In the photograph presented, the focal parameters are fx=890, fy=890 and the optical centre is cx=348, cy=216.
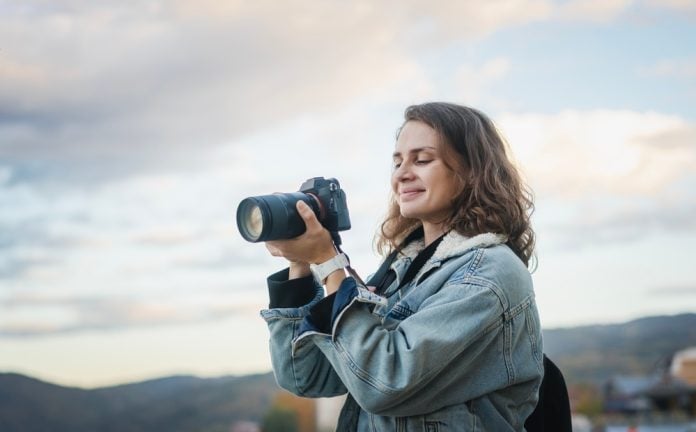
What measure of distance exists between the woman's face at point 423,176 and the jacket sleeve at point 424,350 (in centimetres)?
31

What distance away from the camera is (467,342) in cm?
217

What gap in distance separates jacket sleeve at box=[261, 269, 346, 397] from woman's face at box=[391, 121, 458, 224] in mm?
378

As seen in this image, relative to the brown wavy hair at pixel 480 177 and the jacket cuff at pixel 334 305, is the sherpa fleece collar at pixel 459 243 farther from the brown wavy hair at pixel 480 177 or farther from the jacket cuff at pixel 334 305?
the jacket cuff at pixel 334 305

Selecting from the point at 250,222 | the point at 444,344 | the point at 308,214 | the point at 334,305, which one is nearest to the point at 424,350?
the point at 444,344

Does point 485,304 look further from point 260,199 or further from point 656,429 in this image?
point 656,429

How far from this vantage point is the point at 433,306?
2223mm

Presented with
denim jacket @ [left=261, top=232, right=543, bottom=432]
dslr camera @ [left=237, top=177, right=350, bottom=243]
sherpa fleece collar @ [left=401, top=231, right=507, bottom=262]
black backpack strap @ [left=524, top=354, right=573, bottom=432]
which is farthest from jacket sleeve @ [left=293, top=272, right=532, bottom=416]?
black backpack strap @ [left=524, top=354, right=573, bottom=432]

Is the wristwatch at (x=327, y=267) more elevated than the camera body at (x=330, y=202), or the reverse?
the camera body at (x=330, y=202)

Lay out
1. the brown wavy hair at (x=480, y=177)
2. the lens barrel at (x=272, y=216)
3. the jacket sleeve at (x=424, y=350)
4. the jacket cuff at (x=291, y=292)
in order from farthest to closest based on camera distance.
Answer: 1. the jacket cuff at (x=291, y=292)
2. the brown wavy hair at (x=480, y=177)
3. the lens barrel at (x=272, y=216)
4. the jacket sleeve at (x=424, y=350)

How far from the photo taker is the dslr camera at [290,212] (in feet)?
7.70

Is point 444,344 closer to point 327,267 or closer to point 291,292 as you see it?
point 327,267

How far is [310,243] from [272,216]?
132mm

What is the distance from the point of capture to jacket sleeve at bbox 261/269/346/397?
2537 mm

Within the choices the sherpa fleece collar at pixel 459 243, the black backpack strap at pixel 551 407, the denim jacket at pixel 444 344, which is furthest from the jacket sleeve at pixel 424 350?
the black backpack strap at pixel 551 407
